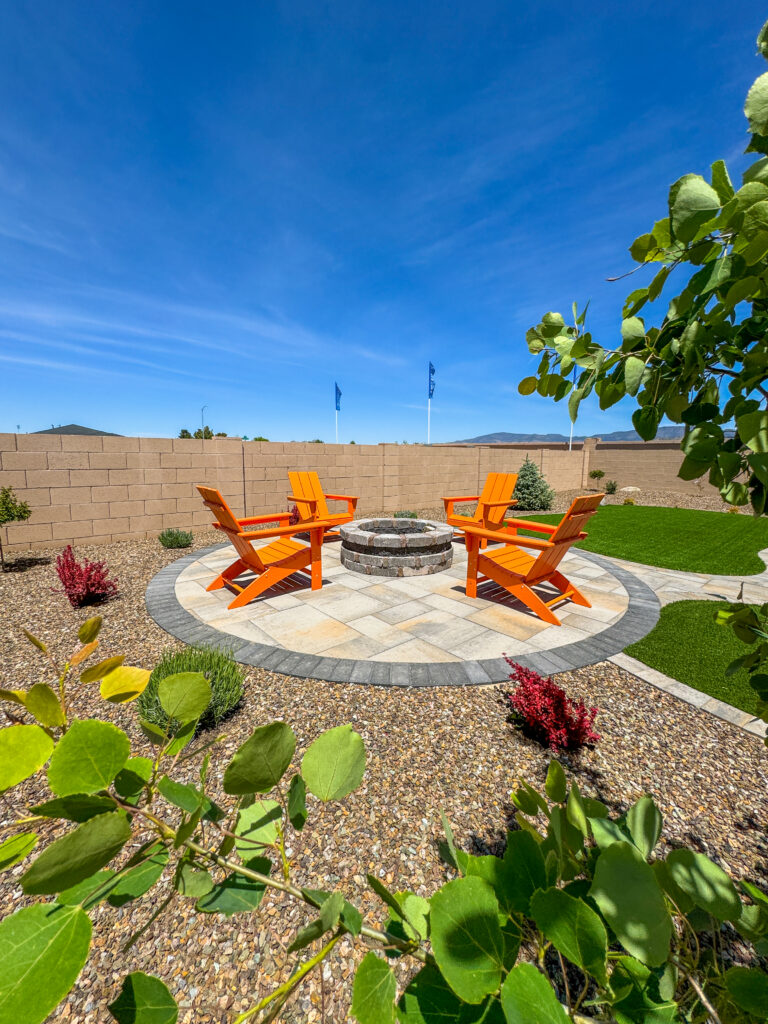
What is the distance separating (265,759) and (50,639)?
15.6 ft

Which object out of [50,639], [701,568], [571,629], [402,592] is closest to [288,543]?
[402,592]

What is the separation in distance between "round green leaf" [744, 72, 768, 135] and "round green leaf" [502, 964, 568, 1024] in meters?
1.22

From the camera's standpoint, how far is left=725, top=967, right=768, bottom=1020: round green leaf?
52cm

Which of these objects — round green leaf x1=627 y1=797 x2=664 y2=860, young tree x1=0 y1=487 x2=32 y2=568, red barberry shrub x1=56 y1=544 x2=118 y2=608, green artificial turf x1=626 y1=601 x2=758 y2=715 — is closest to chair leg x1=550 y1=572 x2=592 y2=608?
green artificial turf x1=626 y1=601 x2=758 y2=715

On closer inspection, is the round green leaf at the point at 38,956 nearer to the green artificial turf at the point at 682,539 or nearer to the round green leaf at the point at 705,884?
the round green leaf at the point at 705,884

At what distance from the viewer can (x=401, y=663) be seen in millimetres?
3797

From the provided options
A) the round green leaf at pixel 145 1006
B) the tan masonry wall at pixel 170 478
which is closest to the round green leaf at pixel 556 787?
the round green leaf at pixel 145 1006

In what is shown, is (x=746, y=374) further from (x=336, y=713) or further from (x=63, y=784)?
(x=336, y=713)

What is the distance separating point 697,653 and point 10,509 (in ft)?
28.4

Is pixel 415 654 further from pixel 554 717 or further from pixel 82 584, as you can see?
pixel 82 584

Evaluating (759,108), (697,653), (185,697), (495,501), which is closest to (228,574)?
(495,501)

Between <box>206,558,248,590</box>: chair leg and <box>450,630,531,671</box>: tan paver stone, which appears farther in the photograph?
<box>206,558,248,590</box>: chair leg

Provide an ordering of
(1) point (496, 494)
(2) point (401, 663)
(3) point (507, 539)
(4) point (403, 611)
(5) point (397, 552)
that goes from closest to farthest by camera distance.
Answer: (2) point (401, 663) → (3) point (507, 539) → (4) point (403, 611) → (5) point (397, 552) → (1) point (496, 494)

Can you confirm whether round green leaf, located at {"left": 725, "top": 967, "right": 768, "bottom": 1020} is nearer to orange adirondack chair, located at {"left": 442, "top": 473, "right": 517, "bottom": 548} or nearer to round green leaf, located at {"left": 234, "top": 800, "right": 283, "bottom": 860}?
round green leaf, located at {"left": 234, "top": 800, "right": 283, "bottom": 860}
